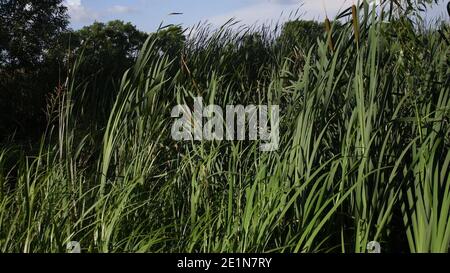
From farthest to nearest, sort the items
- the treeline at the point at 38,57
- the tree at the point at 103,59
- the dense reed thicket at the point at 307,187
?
the treeline at the point at 38,57
the tree at the point at 103,59
the dense reed thicket at the point at 307,187

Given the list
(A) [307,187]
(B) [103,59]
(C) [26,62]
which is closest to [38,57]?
(C) [26,62]

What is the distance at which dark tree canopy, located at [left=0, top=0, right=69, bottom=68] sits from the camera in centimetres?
600

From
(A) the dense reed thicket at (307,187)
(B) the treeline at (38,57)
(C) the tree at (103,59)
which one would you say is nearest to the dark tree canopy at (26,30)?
(B) the treeline at (38,57)

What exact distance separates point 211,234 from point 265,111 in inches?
37.3

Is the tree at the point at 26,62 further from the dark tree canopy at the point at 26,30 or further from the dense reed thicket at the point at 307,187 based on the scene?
the dense reed thicket at the point at 307,187

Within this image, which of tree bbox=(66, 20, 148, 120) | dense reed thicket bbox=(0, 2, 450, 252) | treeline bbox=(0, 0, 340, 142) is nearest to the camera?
dense reed thicket bbox=(0, 2, 450, 252)

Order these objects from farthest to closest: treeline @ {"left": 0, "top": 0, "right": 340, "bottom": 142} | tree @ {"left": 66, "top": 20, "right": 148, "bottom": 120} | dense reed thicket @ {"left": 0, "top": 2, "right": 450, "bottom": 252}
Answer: treeline @ {"left": 0, "top": 0, "right": 340, "bottom": 142} < tree @ {"left": 66, "top": 20, "right": 148, "bottom": 120} < dense reed thicket @ {"left": 0, "top": 2, "right": 450, "bottom": 252}

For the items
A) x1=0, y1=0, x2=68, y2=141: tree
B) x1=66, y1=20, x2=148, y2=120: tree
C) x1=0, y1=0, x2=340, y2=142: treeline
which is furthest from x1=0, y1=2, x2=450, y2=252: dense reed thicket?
x1=0, y1=0, x2=68, y2=141: tree

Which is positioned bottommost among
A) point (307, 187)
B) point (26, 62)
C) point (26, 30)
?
point (307, 187)

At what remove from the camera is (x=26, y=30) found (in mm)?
6164

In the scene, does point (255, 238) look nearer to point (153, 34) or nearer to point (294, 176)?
point (294, 176)

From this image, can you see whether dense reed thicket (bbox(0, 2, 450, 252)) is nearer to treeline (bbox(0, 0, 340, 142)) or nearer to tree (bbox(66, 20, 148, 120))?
tree (bbox(66, 20, 148, 120))

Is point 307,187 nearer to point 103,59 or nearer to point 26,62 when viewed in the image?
point 26,62

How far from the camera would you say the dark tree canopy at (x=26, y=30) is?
6.00 m
